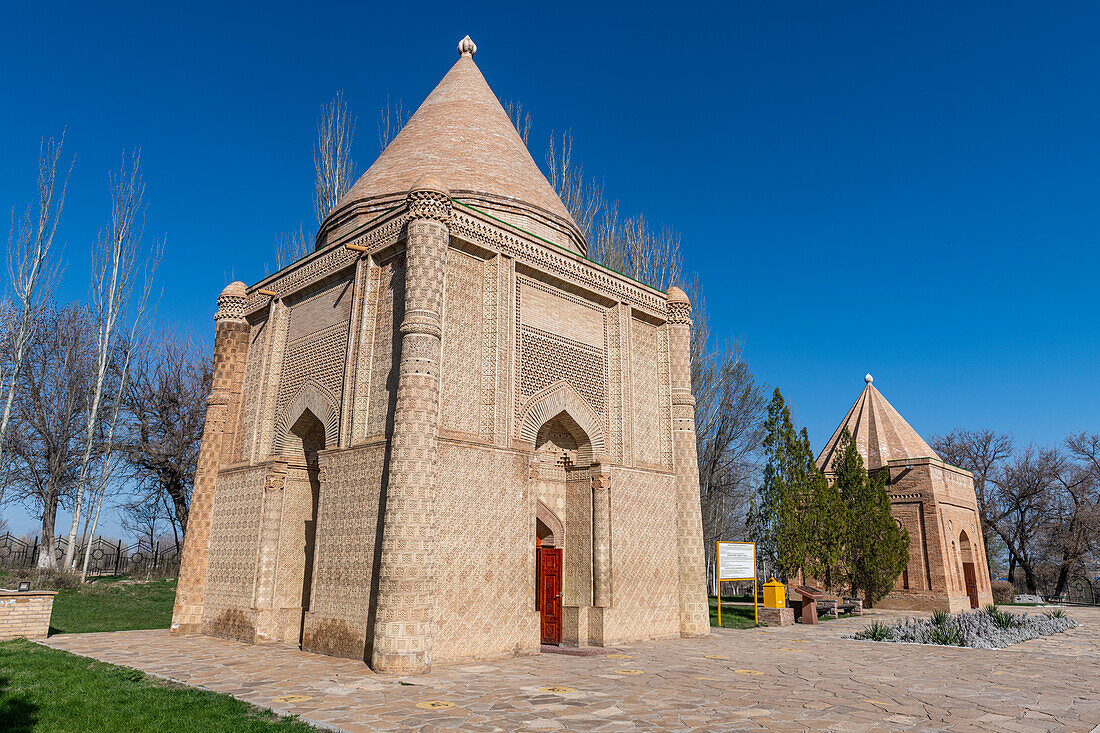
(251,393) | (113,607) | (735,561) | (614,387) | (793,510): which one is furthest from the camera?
(793,510)

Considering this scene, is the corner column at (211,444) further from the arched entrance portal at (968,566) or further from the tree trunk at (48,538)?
the arched entrance portal at (968,566)

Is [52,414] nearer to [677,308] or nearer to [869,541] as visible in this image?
[677,308]

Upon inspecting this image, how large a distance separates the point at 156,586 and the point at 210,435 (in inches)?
404

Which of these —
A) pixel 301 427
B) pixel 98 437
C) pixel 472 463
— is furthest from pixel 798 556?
pixel 98 437

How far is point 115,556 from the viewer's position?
2470 cm

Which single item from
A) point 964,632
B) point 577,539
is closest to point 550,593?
point 577,539

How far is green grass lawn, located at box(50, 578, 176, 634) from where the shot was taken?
37.7ft

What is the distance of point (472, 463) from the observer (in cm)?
873

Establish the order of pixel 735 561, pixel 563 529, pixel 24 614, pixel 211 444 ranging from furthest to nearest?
pixel 735 561 → pixel 211 444 → pixel 563 529 → pixel 24 614

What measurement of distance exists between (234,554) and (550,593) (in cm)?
475

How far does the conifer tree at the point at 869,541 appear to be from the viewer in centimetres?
1806

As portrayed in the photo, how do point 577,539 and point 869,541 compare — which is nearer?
point 577,539

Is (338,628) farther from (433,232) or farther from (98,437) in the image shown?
(98,437)

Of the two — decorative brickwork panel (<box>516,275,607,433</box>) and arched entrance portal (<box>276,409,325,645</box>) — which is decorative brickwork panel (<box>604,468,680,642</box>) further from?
arched entrance portal (<box>276,409,325,645</box>)
